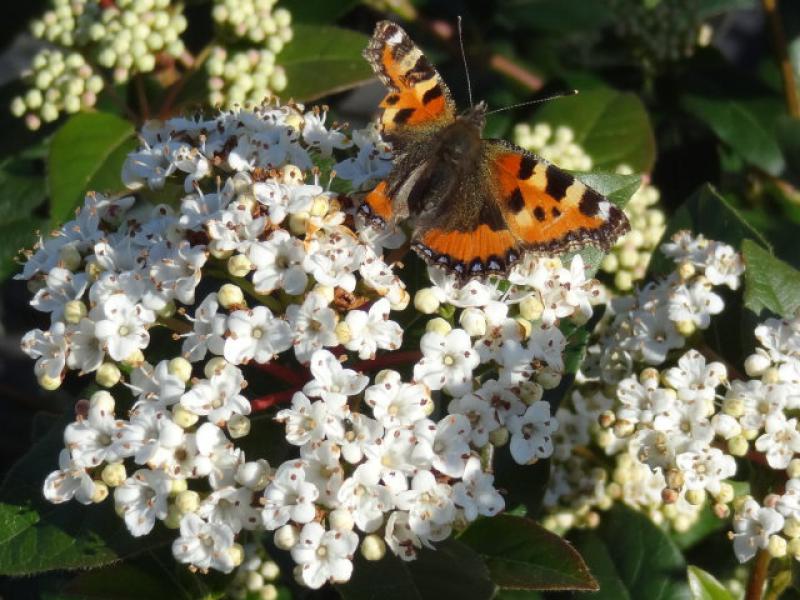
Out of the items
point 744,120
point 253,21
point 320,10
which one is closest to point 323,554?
point 253,21

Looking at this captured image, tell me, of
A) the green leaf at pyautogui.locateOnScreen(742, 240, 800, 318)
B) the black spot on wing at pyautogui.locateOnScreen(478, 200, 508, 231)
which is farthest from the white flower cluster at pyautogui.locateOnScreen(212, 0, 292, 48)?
Answer: the green leaf at pyautogui.locateOnScreen(742, 240, 800, 318)

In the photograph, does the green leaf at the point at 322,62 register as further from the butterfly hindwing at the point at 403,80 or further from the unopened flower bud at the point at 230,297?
the unopened flower bud at the point at 230,297

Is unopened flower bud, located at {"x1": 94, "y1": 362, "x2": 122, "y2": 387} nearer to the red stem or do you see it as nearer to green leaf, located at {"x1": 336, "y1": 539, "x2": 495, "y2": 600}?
the red stem

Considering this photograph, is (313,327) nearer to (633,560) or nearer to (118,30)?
(633,560)

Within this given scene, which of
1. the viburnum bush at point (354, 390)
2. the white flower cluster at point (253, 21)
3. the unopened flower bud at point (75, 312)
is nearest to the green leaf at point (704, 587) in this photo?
the viburnum bush at point (354, 390)

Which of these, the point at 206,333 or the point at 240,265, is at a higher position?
the point at 240,265

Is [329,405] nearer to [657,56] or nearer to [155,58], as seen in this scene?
[155,58]
